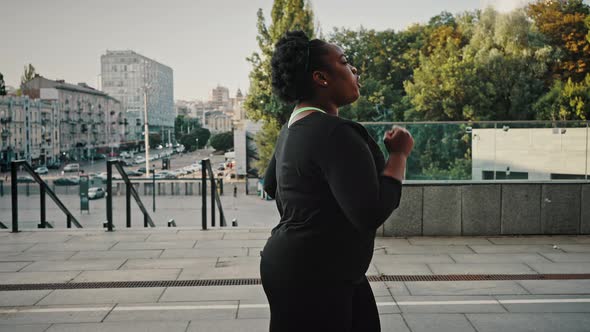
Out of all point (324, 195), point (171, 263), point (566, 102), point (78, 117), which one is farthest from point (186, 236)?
point (78, 117)

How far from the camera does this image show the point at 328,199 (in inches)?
68.7

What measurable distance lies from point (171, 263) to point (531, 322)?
3742 millimetres

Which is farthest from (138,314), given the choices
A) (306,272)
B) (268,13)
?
(268,13)

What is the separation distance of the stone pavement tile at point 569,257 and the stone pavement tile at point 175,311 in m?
3.80

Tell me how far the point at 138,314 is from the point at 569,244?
5464 mm

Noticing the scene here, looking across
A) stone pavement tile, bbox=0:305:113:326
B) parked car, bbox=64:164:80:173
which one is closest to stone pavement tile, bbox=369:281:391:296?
stone pavement tile, bbox=0:305:113:326

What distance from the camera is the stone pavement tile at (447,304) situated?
4.57 m

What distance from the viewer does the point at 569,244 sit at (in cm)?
714

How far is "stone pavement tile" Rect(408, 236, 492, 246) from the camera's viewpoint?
23.7 ft

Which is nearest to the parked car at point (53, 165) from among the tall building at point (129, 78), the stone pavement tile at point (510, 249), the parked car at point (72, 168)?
the parked car at point (72, 168)

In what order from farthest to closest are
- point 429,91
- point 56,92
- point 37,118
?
point 56,92 < point 37,118 < point 429,91

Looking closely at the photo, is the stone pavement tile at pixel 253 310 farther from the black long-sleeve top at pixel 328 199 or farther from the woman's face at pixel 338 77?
the woman's face at pixel 338 77

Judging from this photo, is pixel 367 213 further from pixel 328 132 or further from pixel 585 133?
pixel 585 133

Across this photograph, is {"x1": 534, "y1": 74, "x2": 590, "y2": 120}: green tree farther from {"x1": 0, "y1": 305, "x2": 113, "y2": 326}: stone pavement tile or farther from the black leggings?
the black leggings
